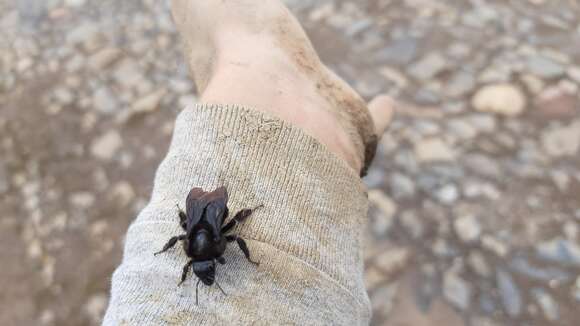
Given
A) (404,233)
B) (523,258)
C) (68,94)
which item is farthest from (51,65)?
(523,258)

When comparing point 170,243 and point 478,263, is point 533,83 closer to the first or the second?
point 478,263

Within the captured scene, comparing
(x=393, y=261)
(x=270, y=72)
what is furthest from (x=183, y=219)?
(x=393, y=261)

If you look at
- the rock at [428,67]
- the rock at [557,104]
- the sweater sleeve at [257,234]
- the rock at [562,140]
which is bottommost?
the rock at [562,140]

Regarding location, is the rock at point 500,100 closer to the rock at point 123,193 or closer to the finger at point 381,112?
the finger at point 381,112

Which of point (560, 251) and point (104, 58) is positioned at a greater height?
point (104, 58)

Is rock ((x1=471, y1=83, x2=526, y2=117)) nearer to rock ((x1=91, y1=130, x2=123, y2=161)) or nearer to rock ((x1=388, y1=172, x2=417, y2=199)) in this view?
rock ((x1=388, y1=172, x2=417, y2=199))

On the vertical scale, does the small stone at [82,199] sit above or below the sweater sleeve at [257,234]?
below

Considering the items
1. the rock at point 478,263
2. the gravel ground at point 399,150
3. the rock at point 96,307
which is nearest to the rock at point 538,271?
the gravel ground at point 399,150
